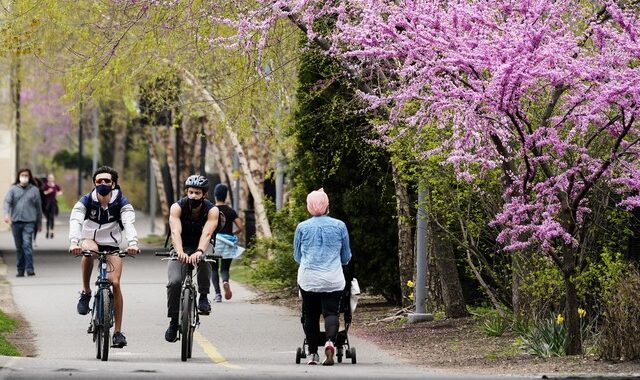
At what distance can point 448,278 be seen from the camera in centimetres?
1798

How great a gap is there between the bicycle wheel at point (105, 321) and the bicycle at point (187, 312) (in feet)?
1.98

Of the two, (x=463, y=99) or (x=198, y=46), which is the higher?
(x=198, y=46)

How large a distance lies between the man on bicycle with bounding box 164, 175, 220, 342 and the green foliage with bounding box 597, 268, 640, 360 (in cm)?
354

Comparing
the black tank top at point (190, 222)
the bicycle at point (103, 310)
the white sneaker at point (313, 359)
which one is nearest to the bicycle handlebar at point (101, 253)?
the bicycle at point (103, 310)

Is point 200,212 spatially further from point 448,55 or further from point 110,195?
point 448,55

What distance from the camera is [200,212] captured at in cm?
1409

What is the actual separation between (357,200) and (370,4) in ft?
22.8

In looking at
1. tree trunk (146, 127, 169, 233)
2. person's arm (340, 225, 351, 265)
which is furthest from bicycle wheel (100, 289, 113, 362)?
tree trunk (146, 127, 169, 233)

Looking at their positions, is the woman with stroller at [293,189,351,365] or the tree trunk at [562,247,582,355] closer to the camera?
the woman with stroller at [293,189,351,365]

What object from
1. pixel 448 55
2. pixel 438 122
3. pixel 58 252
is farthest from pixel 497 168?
pixel 58 252

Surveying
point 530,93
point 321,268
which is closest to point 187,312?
point 321,268

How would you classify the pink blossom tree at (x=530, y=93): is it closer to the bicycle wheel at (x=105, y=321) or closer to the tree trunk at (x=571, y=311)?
the tree trunk at (x=571, y=311)

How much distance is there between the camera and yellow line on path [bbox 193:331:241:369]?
13.7 m

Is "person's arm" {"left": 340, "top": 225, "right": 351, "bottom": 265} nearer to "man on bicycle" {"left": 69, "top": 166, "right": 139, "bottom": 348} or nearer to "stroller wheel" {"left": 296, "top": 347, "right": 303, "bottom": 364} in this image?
"stroller wheel" {"left": 296, "top": 347, "right": 303, "bottom": 364}
